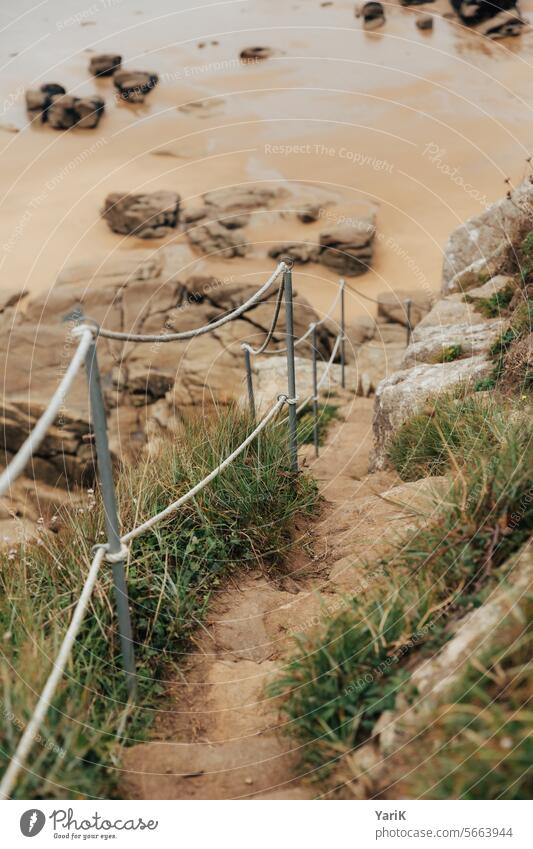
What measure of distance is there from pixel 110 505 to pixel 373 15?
3079cm

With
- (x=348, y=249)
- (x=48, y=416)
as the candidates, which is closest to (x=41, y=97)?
(x=348, y=249)

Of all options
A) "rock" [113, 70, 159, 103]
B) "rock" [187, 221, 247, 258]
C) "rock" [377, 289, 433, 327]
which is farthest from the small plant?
"rock" [113, 70, 159, 103]

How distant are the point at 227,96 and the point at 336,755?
36.7m

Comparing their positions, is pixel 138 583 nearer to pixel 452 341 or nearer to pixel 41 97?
pixel 452 341

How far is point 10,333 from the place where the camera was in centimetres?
1327

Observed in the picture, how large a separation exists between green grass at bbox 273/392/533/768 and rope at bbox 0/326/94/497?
48.6 inches

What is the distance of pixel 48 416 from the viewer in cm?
250

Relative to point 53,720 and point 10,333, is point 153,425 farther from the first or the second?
point 53,720

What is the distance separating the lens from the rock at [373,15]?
95.7 ft

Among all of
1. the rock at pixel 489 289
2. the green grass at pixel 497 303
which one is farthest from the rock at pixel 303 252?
the green grass at pixel 497 303

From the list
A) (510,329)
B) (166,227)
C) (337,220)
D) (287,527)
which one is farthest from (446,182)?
(287,527)

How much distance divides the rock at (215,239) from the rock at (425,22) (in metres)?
14.0
